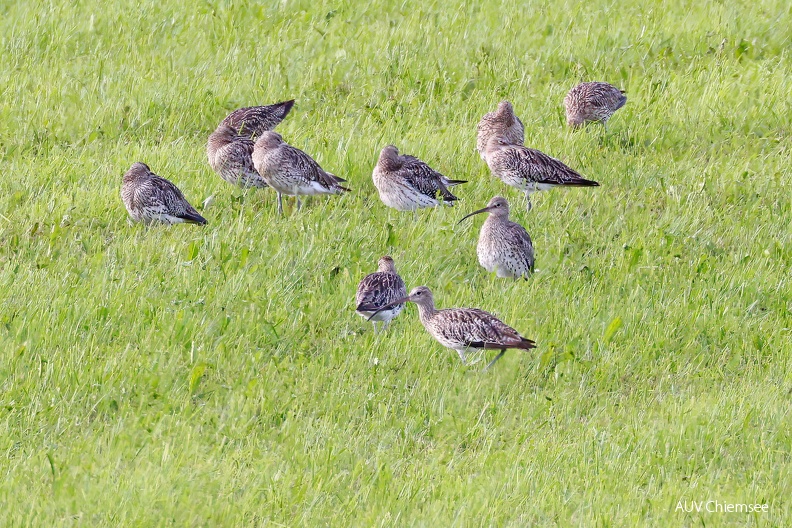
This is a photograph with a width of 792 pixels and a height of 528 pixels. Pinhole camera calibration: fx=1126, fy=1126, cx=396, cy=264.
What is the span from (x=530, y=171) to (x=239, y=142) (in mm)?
2934

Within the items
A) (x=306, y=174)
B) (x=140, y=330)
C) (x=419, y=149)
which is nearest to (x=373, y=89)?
(x=419, y=149)

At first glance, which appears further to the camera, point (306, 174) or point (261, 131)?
point (261, 131)

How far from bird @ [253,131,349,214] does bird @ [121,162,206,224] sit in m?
0.85

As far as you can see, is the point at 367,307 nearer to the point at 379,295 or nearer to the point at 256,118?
the point at 379,295

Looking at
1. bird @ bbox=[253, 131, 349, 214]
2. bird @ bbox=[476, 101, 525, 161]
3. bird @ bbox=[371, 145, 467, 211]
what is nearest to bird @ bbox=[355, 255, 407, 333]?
bird @ bbox=[371, 145, 467, 211]

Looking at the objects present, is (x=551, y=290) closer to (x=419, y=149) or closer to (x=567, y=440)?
(x=567, y=440)

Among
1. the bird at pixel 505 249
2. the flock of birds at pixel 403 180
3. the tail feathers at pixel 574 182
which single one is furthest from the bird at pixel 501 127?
the bird at pixel 505 249

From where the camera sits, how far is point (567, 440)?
7.38 metres

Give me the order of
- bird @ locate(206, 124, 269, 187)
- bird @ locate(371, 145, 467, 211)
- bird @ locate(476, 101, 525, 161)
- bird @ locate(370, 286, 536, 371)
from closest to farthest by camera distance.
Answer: bird @ locate(370, 286, 536, 371), bird @ locate(371, 145, 467, 211), bird @ locate(206, 124, 269, 187), bird @ locate(476, 101, 525, 161)

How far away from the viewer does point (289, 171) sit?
10.6 metres

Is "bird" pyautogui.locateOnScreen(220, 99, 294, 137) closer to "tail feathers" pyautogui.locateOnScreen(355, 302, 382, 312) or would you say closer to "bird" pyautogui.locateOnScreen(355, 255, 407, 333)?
"bird" pyautogui.locateOnScreen(355, 255, 407, 333)

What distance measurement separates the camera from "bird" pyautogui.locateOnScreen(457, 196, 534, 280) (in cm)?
930

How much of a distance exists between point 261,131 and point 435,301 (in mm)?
3880

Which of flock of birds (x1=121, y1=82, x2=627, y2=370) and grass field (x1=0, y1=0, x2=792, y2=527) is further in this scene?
flock of birds (x1=121, y1=82, x2=627, y2=370)
